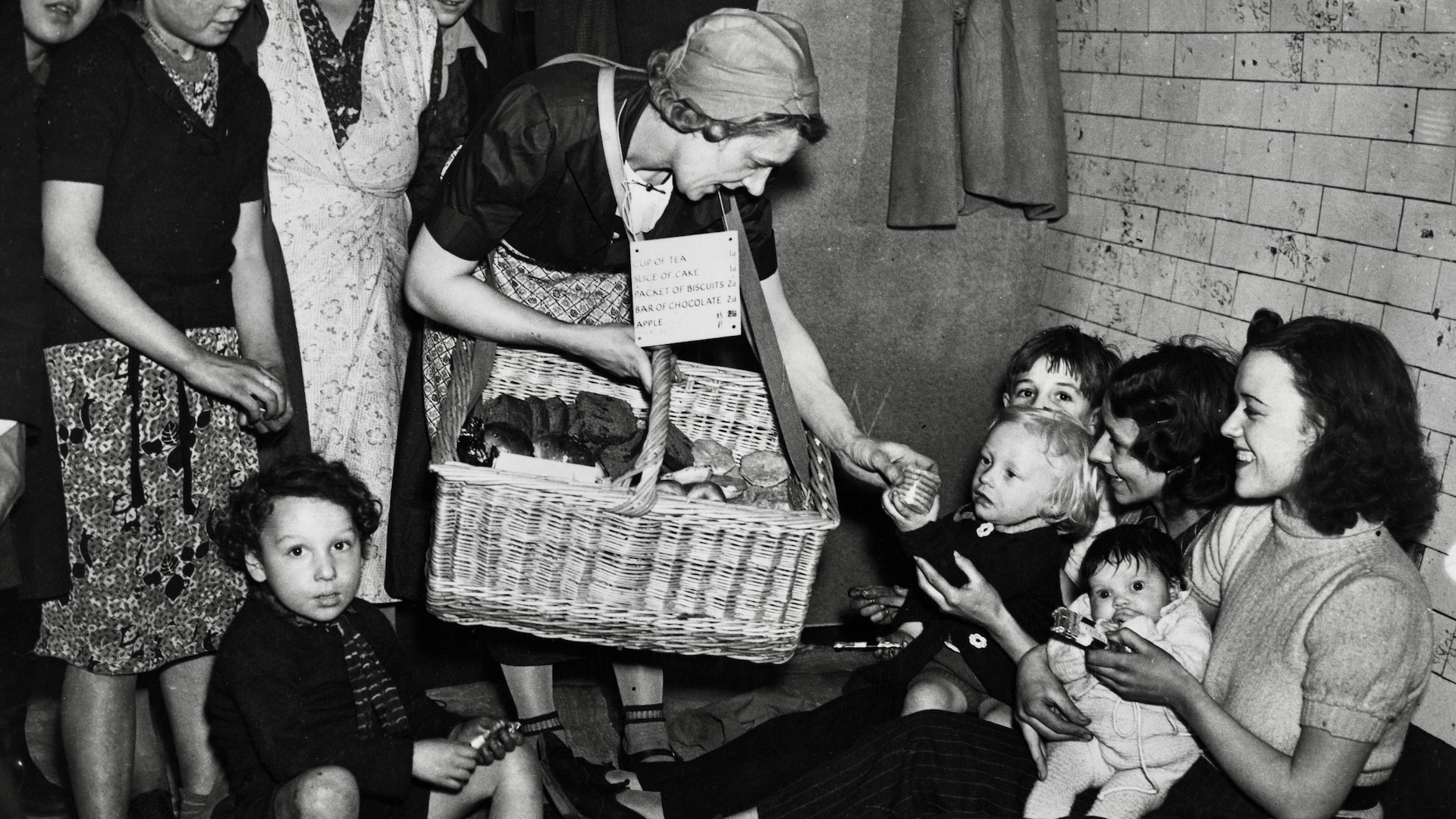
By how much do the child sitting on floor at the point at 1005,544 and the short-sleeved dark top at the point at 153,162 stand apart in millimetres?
1494

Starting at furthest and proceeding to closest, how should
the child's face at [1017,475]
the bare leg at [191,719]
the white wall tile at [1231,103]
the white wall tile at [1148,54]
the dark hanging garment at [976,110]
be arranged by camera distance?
the dark hanging garment at [976,110] < the white wall tile at [1148,54] < the white wall tile at [1231,103] < the bare leg at [191,719] < the child's face at [1017,475]

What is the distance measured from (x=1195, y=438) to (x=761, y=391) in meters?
0.92

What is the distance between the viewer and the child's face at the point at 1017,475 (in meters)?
2.78

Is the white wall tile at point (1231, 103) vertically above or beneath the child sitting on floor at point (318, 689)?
above

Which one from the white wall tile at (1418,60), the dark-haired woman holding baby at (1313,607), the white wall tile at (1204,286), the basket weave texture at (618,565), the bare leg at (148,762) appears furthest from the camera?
the white wall tile at (1204,286)

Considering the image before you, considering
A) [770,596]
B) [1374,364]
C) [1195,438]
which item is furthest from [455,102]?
[1374,364]

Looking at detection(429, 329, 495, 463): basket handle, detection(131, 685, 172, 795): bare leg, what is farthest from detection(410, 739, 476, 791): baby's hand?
detection(131, 685, 172, 795): bare leg

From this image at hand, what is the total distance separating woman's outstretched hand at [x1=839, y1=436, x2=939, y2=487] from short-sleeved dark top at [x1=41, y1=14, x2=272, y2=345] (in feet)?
4.31

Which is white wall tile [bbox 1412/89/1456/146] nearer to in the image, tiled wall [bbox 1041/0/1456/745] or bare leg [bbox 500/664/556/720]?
tiled wall [bbox 1041/0/1456/745]

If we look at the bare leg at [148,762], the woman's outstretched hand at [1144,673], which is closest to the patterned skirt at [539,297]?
the bare leg at [148,762]

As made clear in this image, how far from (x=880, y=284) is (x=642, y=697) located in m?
1.55

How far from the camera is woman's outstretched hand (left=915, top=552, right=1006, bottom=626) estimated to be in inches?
103

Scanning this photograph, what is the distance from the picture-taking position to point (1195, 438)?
2723mm

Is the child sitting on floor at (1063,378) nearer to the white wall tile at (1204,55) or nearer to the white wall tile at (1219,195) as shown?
the white wall tile at (1219,195)
